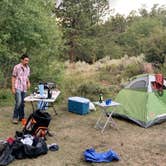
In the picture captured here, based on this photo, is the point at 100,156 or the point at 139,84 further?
the point at 139,84

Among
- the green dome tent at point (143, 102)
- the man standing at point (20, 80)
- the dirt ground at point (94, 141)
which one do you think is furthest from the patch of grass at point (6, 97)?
the green dome tent at point (143, 102)

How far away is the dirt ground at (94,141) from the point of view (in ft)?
17.3

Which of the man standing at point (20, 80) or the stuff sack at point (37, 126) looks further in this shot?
the man standing at point (20, 80)

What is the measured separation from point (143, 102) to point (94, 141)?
1.94 metres

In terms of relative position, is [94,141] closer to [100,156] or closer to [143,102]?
[100,156]

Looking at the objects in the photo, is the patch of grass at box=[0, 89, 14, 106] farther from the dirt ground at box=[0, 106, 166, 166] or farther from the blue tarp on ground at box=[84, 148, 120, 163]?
the blue tarp on ground at box=[84, 148, 120, 163]

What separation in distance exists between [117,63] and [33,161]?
13044 millimetres

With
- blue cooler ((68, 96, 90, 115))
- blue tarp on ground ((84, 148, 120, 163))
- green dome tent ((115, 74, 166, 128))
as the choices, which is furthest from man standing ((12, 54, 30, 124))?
blue tarp on ground ((84, 148, 120, 163))

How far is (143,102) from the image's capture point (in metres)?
7.74

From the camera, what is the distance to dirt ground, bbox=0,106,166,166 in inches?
208

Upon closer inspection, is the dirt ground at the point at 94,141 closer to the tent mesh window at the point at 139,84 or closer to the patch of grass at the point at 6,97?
the tent mesh window at the point at 139,84

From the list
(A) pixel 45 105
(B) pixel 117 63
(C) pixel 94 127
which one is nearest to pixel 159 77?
(C) pixel 94 127

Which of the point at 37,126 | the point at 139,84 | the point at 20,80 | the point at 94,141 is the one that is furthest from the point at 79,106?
the point at 37,126

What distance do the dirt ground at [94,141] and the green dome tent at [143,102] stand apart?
188mm
